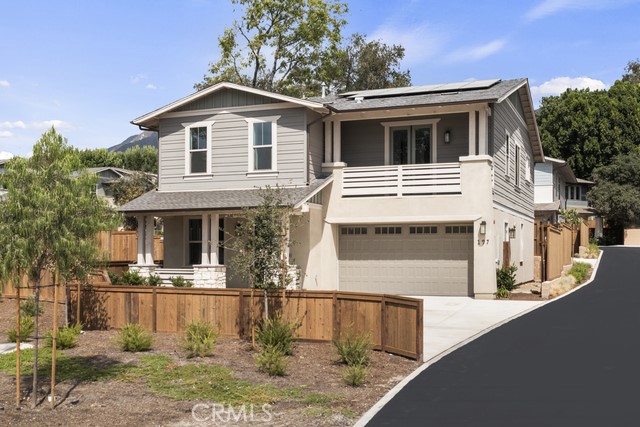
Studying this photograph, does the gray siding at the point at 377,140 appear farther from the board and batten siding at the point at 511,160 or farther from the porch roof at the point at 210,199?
the porch roof at the point at 210,199

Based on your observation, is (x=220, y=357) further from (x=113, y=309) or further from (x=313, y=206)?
(x=313, y=206)

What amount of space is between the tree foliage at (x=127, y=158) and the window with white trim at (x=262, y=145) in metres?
54.0

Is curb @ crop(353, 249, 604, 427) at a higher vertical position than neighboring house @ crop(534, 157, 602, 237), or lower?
lower

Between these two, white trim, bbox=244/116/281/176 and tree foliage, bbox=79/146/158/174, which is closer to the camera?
white trim, bbox=244/116/281/176

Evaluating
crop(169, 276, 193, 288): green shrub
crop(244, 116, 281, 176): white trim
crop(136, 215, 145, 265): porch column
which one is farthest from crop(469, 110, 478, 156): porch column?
crop(136, 215, 145, 265): porch column

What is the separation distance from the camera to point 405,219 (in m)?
23.1

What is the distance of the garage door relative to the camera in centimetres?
2320

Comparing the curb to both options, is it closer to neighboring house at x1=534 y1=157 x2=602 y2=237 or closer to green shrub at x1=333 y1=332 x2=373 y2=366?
green shrub at x1=333 y1=332 x2=373 y2=366

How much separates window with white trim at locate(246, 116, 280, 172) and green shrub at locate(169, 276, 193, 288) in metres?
4.43

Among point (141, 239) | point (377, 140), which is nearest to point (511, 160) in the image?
point (377, 140)

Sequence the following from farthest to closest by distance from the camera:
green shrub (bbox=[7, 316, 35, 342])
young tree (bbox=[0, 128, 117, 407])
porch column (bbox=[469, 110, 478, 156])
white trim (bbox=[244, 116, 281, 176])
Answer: white trim (bbox=[244, 116, 281, 176]) → porch column (bbox=[469, 110, 478, 156]) → green shrub (bbox=[7, 316, 35, 342]) → young tree (bbox=[0, 128, 117, 407])

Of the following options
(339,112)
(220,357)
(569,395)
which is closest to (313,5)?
(339,112)

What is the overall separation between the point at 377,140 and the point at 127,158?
2311 inches

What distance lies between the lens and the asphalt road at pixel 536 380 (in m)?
8.90
